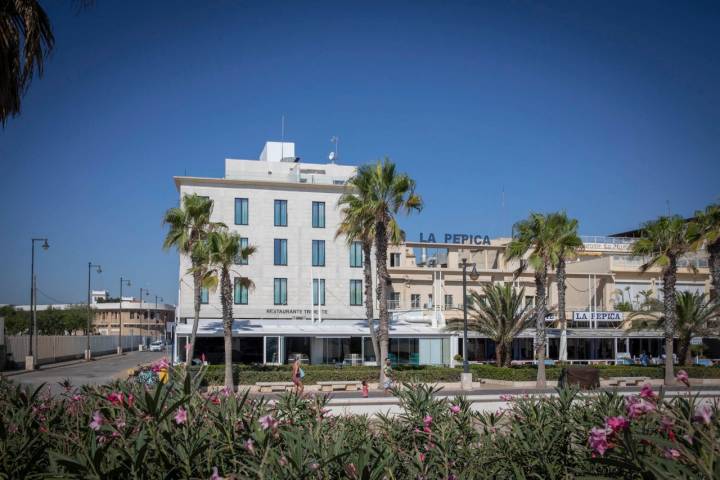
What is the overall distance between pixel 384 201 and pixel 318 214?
55.5ft

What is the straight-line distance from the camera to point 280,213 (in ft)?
159

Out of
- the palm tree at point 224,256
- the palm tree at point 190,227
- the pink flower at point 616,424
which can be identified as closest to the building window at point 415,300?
the palm tree at point 190,227

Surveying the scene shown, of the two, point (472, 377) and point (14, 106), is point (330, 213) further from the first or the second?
point (14, 106)

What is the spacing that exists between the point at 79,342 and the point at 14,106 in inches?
2580

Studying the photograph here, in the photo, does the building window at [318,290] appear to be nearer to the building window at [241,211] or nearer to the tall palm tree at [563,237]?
the building window at [241,211]

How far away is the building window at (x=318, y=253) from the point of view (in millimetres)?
48594

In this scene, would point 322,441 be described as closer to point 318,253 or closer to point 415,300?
point 318,253

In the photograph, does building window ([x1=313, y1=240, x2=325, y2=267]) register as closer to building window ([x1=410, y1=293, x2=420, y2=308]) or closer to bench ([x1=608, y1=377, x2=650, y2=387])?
building window ([x1=410, y1=293, x2=420, y2=308])

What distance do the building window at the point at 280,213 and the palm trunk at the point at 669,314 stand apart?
24.6m

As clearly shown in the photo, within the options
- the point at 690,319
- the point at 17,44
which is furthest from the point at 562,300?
the point at 17,44

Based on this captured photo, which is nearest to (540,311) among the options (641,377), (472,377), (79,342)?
(472,377)

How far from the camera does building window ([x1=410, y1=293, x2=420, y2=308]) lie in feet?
184

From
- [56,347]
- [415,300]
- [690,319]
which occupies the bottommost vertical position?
[56,347]

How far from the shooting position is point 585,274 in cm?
5525
